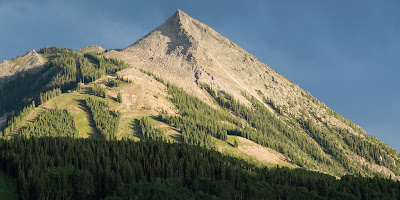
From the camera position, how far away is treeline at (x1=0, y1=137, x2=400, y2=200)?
5797 inches

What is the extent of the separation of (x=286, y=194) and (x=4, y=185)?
126 meters

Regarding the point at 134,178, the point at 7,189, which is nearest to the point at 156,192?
the point at 134,178

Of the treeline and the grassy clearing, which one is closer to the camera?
the grassy clearing

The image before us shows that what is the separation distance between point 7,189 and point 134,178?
53.3 meters

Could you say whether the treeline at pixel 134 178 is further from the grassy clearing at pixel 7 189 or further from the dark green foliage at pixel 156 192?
the grassy clearing at pixel 7 189

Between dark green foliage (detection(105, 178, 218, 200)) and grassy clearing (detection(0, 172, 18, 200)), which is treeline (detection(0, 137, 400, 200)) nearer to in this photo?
dark green foliage (detection(105, 178, 218, 200))

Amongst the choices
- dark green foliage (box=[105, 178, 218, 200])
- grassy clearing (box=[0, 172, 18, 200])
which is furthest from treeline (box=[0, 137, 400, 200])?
grassy clearing (box=[0, 172, 18, 200])

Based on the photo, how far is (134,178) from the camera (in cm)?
16638

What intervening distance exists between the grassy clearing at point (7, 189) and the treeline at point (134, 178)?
3.34 meters

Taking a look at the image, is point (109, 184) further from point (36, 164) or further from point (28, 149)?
point (28, 149)

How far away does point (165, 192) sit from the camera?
15225 centimetres

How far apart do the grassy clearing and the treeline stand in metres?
3.34

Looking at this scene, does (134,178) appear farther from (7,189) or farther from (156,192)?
(7,189)

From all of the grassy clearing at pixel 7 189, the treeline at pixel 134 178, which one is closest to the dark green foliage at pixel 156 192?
the treeline at pixel 134 178
